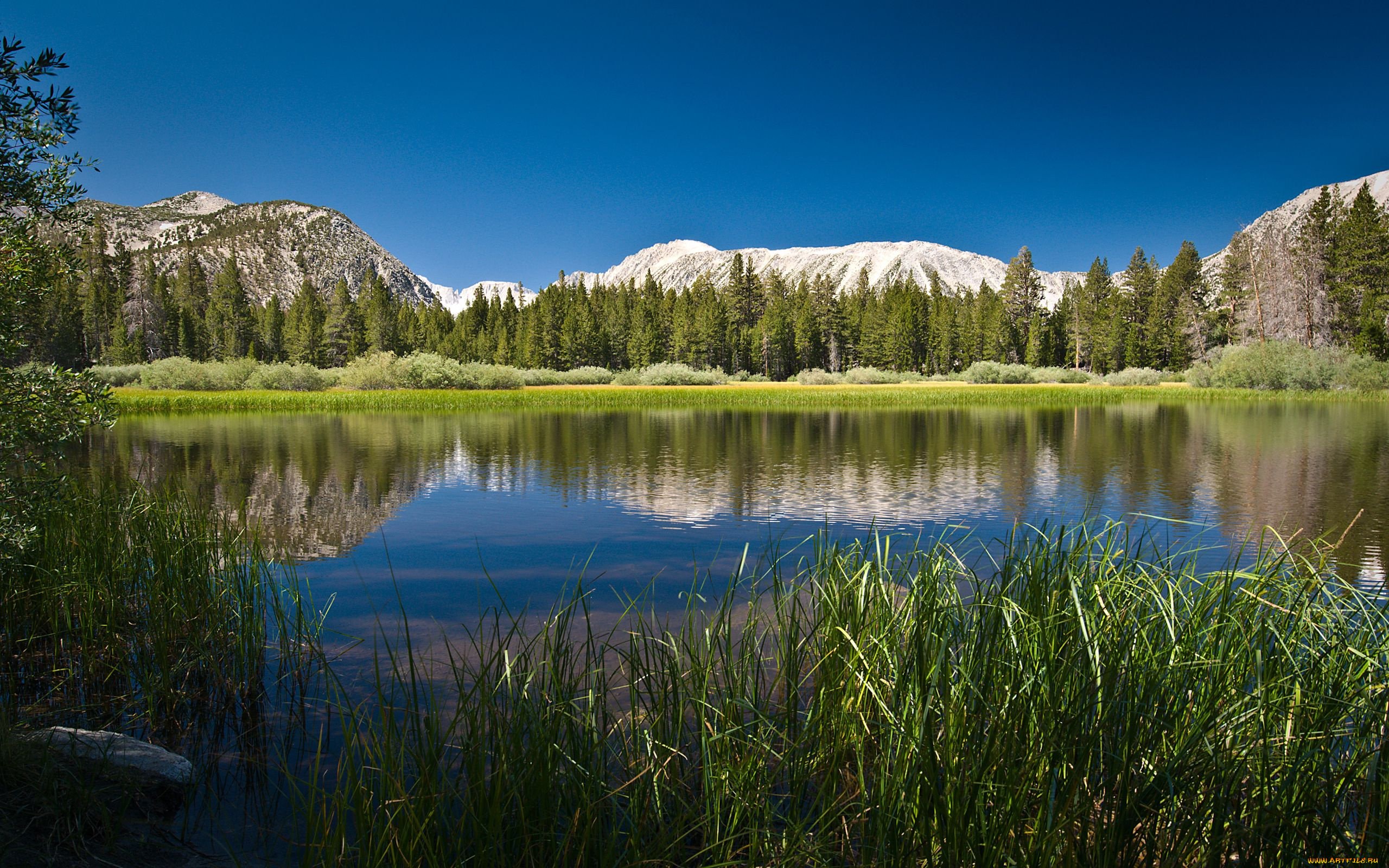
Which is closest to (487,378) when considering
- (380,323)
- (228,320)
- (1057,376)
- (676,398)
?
(676,398)

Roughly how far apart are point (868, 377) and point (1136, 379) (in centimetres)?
2267

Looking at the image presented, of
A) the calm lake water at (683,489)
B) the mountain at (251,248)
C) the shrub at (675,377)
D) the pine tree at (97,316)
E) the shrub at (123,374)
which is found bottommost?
the calm lake water at (683,489)

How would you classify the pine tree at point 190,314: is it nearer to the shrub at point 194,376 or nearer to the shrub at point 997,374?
the shrub at point 194,376

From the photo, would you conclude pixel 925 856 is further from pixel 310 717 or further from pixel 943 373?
pixel 943 373

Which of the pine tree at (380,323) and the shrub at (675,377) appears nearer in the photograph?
the shrub at (675,377)

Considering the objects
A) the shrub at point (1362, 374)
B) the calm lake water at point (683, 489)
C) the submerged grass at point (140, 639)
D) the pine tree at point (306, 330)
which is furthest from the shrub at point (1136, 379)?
the pine tree at point (306, 330)

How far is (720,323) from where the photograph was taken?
8419 cm

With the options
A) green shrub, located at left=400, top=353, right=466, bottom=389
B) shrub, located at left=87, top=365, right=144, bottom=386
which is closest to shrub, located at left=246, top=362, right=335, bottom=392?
green shrub, located at left=400, top=353, right=466, bottom=389

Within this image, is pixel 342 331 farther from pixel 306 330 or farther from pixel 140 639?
pixel 140 639

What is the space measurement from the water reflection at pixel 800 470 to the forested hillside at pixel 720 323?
43.2 meters

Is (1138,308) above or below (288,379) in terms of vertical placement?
above

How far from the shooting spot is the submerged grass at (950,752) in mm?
2605

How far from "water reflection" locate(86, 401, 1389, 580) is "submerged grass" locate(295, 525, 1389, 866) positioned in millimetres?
1158

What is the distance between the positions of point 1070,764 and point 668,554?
7.23 metres
